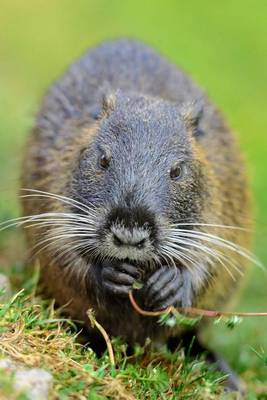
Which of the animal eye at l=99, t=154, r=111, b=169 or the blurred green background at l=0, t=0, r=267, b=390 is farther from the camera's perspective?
the blurred green background at l=0, t=0, r=267, b=390

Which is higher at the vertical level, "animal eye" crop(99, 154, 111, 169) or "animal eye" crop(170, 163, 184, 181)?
"animal eye" crop(99, 154, 111, 169)

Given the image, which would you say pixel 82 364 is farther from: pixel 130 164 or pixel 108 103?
pixel 108 103

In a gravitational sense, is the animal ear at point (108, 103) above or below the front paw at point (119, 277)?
above

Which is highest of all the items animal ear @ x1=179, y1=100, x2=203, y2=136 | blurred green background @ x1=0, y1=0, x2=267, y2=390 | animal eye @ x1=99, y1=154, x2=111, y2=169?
blurred green background @ x1=0, y1=0, x2=267, y2=390

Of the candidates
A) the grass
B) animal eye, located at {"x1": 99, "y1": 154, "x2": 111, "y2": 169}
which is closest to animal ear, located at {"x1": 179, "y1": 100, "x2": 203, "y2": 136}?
animal eye, located at {"x1": 99, "y1": 154, "x2": 111, "y2": 169}

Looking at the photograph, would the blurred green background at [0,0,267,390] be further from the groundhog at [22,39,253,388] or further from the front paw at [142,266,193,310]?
the front paw at [142,266,193,310]

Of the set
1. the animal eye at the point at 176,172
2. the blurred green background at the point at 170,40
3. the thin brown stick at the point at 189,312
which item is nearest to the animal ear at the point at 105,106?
the animal eye at the point at 176,172

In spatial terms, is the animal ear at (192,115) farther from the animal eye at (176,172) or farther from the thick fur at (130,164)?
the animal eye at (176,172)

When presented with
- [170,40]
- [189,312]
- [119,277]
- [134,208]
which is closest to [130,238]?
[134,208]
